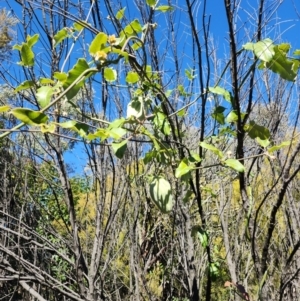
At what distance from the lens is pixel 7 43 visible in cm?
942

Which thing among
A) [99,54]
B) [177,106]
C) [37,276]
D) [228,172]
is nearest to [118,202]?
[37,276]

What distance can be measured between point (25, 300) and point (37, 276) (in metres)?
1.31

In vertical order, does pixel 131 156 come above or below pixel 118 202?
above

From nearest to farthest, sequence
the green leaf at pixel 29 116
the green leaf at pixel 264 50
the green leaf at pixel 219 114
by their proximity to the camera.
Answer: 1. the green leaf at pixel 29 116
2. the green leaf at pixel 264 50
3. the green leaf at pixel 219 114

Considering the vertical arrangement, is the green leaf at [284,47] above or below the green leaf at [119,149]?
above

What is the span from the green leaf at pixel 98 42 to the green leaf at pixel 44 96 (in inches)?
3.7

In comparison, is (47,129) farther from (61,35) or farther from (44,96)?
(61,35)

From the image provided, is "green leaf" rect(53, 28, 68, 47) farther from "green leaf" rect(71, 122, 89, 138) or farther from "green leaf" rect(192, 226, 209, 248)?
"green leaf" rect(192, 226, 209, 248)

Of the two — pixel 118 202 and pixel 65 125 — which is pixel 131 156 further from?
pixel 65 125

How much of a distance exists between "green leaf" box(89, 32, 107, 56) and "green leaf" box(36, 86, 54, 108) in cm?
9

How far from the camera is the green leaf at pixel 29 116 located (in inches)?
22.7

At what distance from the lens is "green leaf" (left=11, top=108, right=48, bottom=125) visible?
0.58m

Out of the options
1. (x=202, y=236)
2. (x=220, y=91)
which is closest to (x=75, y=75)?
(x=220, y=91)

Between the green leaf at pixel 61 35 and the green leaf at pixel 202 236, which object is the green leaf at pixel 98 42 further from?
the green leaf at pixel 202 236
